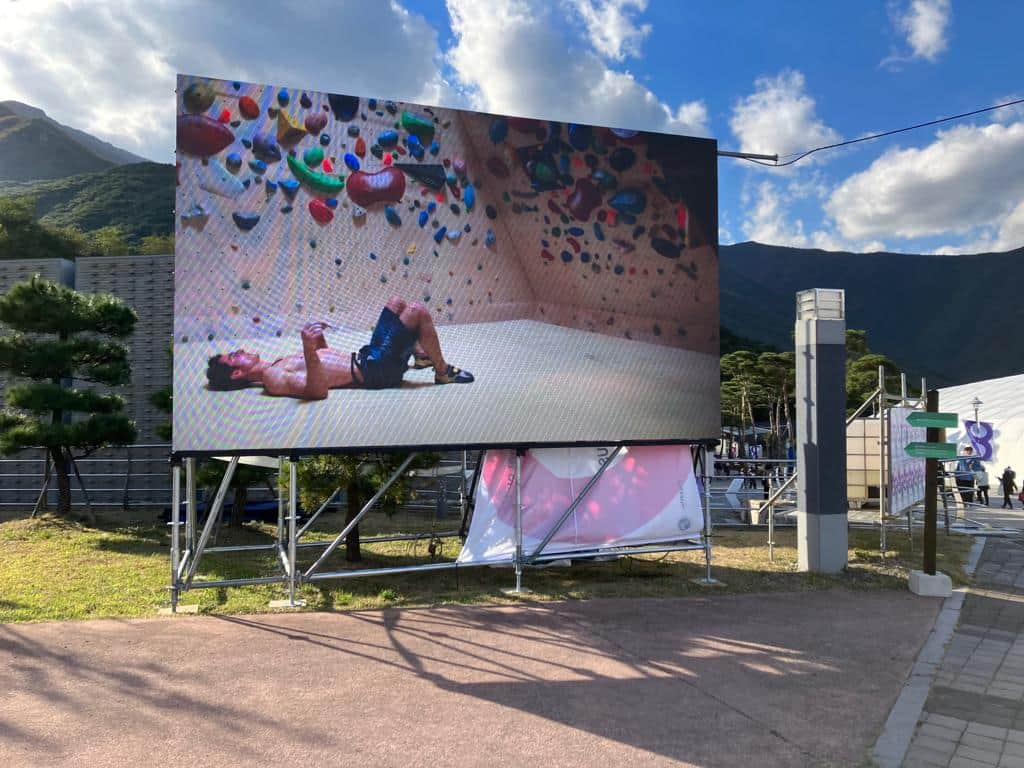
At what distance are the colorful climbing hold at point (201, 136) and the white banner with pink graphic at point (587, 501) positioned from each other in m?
4.52

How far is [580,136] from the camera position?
873 cm

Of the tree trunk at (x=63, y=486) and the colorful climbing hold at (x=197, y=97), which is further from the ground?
the colorful climbing hold at (x=197, y=97)

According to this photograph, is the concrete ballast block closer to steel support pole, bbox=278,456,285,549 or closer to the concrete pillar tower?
the concrete pillar tower

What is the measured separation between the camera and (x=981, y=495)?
854 inches

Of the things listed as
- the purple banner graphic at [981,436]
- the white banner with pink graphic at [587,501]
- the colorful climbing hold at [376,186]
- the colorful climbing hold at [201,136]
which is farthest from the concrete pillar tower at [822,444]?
the purple banner graphic at [981,436]

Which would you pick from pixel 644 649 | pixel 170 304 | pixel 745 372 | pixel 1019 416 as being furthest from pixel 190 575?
pixel 745 372

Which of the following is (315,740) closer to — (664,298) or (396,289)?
(396,289)

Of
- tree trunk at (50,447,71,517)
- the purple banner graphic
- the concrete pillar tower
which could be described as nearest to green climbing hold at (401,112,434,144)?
the concrete pillar tower

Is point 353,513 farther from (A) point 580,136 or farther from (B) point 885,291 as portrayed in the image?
(B) point 885,291

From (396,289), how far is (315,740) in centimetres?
463

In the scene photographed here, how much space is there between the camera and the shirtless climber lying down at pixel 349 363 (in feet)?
24.0

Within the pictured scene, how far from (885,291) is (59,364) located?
492 ft

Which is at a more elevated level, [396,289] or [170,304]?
[170,304]

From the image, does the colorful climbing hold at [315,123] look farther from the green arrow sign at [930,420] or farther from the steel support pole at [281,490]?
the green arrow sign at [930,420]
